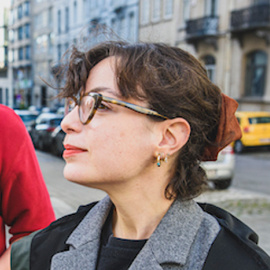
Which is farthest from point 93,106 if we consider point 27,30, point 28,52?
point 27,30

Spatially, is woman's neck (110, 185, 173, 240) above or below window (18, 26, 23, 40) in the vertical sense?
below

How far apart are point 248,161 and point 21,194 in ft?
39.7

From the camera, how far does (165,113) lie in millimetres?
1427

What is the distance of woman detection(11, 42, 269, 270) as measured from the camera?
4.59 feet

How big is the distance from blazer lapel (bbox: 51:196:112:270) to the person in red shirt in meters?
0.28

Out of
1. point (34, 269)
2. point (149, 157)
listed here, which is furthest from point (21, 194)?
point (149, 157)

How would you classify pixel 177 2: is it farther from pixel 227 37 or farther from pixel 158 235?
pixel 158 235

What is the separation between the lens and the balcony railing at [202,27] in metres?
22.5

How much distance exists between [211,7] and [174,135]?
23.1m

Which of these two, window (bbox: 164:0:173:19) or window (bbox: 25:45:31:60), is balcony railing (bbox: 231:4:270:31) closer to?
window (bbox: 164:0:173:19)

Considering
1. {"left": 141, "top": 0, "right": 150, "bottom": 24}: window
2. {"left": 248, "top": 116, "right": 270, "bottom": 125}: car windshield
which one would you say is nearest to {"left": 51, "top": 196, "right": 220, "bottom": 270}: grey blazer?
{"left": 248, "top": 116, "right": 270, "bottom": 125}: car windshield

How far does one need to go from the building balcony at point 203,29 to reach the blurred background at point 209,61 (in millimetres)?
56

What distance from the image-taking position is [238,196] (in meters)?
7.54

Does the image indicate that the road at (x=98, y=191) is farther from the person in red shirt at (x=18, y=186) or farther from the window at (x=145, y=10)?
the window at (x=145, y=10)
